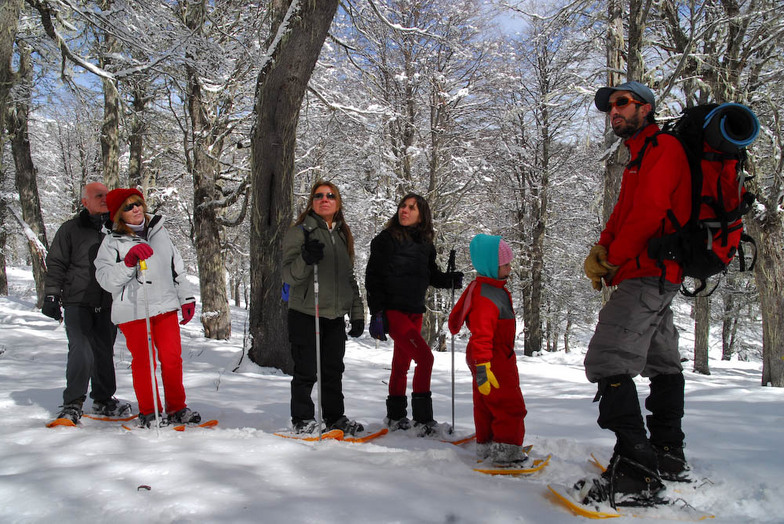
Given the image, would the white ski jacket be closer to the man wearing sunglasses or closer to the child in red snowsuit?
the child in red snowsuit

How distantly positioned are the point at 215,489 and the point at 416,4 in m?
13.9

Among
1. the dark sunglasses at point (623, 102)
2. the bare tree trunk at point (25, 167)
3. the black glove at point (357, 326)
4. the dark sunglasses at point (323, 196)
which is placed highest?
the bare tree trunk at point (25, 167)

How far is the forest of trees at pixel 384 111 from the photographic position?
6.70 m

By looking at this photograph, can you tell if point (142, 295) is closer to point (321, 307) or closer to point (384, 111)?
point (321, 307)

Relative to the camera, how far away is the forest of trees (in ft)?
22.0

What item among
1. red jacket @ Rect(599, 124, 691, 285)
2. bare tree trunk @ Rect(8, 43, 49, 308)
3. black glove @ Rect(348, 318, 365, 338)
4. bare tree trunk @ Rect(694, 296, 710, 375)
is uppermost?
bare tree trunk @ Rect(8, 43, 49, 308)

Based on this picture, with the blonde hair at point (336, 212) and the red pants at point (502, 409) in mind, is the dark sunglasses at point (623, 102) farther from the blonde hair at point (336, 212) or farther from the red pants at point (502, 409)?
the blonde hair at point (336, 212)

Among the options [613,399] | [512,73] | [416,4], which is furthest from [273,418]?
[512,73]

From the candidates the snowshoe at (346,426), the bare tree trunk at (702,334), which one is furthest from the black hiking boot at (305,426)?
the bare tree trunk at (702,334)

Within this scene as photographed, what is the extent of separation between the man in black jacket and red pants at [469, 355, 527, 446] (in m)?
3.17

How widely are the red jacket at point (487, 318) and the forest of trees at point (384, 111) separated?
3822 mm

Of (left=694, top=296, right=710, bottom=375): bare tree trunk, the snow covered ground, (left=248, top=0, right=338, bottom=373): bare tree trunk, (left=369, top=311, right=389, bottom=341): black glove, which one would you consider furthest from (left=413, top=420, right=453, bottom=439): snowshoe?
(left=694, top=296, right=710, bottom=375): bare tree trunk

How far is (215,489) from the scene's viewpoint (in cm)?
221

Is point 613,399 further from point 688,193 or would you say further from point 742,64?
point 742,64
